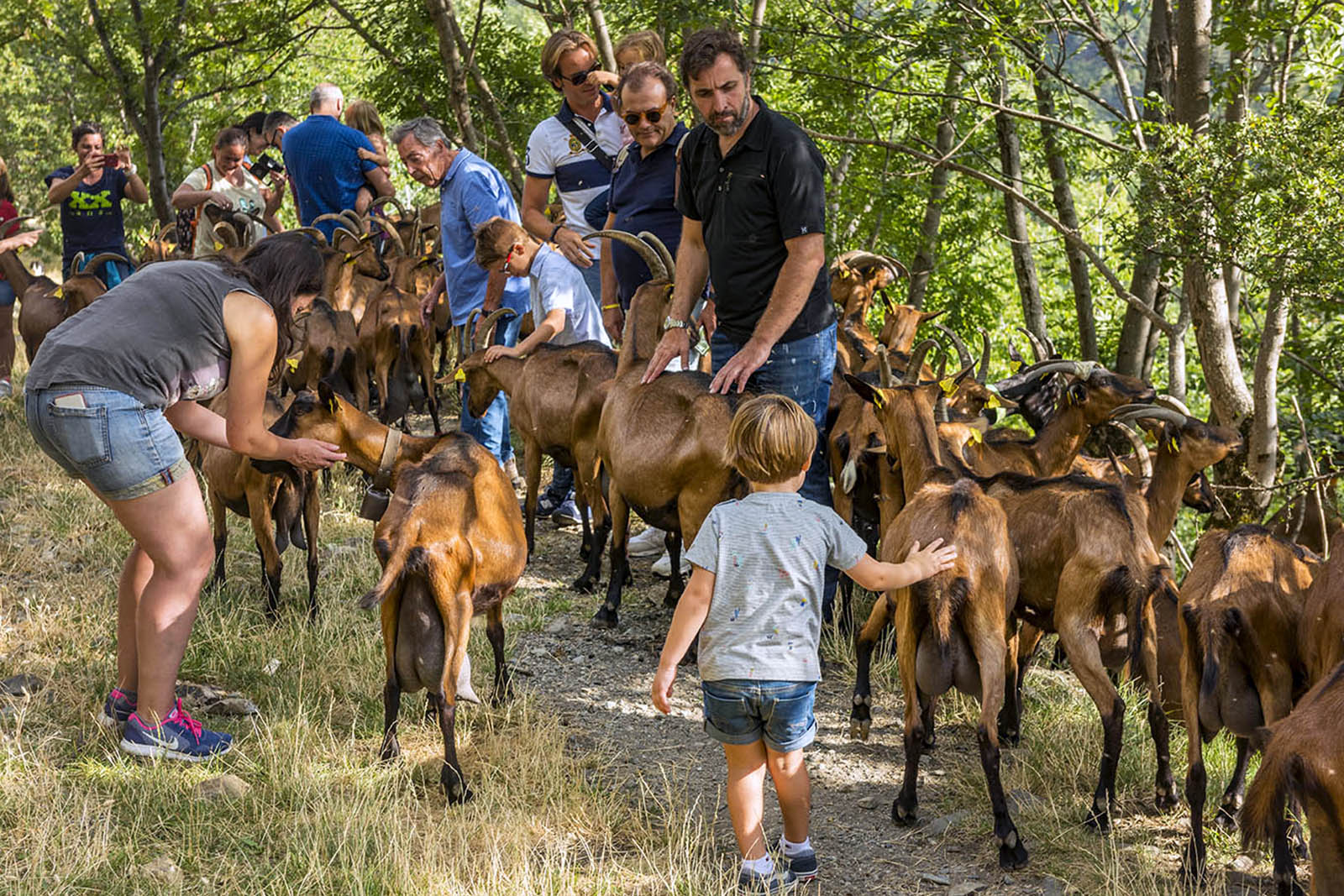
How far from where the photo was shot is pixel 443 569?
5137mm

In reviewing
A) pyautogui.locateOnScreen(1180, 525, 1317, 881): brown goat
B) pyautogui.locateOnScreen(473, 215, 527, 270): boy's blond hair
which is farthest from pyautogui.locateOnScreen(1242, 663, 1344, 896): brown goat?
pyautogui.locateOnScreen(473, 215, 527, 270): boy's blond hair

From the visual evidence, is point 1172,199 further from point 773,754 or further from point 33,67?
point 33,67

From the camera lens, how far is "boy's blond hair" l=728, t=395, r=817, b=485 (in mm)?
4262

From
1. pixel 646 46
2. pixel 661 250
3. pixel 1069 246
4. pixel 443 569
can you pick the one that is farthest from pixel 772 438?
pixel 1069 246

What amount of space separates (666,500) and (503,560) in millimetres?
1160

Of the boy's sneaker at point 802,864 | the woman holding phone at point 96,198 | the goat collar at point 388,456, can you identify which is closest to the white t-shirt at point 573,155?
the goat collar at point 388,456

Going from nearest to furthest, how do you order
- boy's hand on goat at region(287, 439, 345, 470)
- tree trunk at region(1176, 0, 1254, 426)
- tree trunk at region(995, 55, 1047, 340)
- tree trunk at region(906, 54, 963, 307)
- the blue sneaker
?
the blue sneaker < boy's hand on goat at region(287, 439, 345, 470) < tree trunk at region(1176, 0, 1254, 426) < tree trunk at region(995, 55, 1047, 340) < tree trunk at region(906, 54, 963, 307)

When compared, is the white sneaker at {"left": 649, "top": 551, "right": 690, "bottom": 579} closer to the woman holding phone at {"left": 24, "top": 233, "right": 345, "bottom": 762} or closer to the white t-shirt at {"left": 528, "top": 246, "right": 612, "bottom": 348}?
the white t-shirt at {"left": 528, "top": 246, "right": 612, "bottom": 348}

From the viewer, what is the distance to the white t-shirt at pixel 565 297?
26.3ft

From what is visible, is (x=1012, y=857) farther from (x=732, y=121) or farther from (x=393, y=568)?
(x=732, y=121)

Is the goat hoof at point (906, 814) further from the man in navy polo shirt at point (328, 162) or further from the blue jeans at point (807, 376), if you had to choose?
the man in navy polo shirt at point (328, 162)

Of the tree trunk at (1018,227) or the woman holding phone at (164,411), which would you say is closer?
the woman holding phone at (164,411)

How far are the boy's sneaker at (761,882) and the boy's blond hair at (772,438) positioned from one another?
1305 millimetres

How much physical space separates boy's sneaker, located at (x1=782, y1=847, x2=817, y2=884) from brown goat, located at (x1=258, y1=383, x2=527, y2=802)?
1.31m
